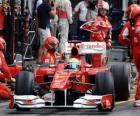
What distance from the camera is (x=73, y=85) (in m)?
13.0

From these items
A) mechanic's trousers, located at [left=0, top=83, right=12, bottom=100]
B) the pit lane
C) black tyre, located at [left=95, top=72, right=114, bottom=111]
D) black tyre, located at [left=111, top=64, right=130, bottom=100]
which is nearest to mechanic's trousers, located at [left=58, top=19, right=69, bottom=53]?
mechanic's trousers, located at [left=0, top=83, right=12, bottom=100]

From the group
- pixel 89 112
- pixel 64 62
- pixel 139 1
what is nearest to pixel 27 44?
pixel 64 62

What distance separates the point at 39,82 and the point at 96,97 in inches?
60.4

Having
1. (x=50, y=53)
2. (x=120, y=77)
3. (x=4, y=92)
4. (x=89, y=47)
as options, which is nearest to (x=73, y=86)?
(x=120, y=77)

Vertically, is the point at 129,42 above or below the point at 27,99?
above

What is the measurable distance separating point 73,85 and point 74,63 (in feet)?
2.19

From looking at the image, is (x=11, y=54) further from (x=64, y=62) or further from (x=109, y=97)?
(x=109, y=97)

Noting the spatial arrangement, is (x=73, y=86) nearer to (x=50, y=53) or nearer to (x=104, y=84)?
(x=104, y=84)

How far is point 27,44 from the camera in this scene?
756 inches

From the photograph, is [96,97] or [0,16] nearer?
[96,97]

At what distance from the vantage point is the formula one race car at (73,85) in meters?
12.5

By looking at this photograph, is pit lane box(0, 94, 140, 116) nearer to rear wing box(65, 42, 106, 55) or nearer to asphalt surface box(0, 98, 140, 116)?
asphalt surface box(0, 98, 140, 116)

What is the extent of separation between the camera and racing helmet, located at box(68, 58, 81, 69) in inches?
529

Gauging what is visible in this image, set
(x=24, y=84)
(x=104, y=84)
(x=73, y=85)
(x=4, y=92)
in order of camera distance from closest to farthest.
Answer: (x=104, y=84)
(x=24, y=84)
(x=73, y=85)
(x=4, y=92)
